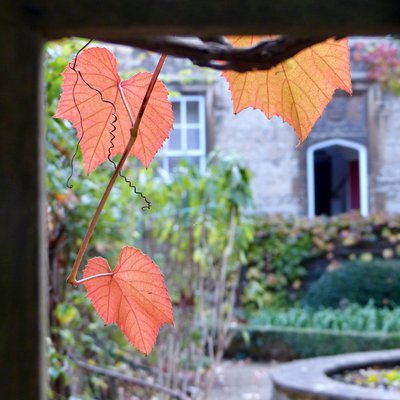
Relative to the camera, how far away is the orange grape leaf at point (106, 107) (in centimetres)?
48

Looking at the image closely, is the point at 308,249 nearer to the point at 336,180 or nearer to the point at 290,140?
the point at 290,140

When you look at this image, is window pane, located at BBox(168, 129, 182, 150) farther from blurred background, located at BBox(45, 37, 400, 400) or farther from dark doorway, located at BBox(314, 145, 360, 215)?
dark doorway, located at BBox(314, 145, 360, 215)

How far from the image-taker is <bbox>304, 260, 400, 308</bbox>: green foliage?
9391 millimetres

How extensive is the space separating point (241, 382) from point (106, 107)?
6929 millimetres

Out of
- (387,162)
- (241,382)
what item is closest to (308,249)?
(387,162)

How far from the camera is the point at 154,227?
20.2ft

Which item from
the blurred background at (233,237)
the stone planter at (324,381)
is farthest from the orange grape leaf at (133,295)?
the stone planter at (324,381)

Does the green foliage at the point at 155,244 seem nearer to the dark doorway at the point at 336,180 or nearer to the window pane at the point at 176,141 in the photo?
the window pane at the point at 176,141

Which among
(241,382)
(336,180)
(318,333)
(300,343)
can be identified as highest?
(336,180)

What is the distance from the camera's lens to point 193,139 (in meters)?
12.1

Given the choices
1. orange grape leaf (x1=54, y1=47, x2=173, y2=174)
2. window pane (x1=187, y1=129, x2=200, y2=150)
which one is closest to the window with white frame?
window pane (x1=187, y1=129, x2=200, y2=150)

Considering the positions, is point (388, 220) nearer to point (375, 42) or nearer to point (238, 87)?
point (375, 42)
